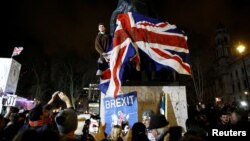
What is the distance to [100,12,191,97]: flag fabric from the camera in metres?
6.32

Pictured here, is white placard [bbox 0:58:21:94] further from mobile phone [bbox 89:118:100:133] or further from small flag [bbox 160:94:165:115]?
small flag [bbox 160:94:165:115]

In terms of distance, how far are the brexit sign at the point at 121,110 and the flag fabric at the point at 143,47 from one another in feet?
1.31

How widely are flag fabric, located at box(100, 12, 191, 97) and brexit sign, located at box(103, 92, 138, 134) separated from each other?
40cm

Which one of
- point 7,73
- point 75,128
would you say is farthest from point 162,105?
point 7,73

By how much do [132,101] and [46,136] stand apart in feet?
12.8

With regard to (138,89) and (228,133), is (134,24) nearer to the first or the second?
(138,89)

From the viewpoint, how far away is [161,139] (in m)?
3.81

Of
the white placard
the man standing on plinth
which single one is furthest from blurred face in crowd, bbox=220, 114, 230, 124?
the white placard

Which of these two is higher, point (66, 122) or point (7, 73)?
point (7, 73)

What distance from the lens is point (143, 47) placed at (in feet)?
22.0

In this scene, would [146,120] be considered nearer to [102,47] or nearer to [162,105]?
[162,105]

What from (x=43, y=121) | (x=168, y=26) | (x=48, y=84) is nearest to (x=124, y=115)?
(x=43, y=121)

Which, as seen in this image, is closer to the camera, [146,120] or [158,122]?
[158,122]

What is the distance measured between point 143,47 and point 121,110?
1.88 m
